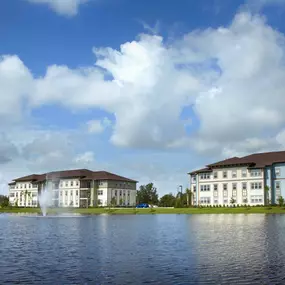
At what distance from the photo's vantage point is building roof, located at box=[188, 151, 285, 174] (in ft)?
389

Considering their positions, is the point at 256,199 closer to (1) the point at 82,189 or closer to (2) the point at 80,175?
(1) the point at 82,189

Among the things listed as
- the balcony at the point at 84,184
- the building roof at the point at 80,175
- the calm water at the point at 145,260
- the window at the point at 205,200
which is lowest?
the calm water at the point at 145,260

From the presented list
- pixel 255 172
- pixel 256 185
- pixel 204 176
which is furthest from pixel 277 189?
pixel 204 176

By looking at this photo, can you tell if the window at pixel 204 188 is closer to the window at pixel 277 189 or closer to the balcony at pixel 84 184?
the window at pixel 277 189

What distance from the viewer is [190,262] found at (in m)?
25.1

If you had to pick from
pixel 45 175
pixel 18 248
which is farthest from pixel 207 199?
pixel 18 248

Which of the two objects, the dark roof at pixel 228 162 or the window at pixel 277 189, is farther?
the dark roof at pixel 228 162

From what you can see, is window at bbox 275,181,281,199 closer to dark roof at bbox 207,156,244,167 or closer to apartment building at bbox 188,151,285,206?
apartment building at bbox 188,151,285,206

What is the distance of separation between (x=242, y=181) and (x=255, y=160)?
301 inches

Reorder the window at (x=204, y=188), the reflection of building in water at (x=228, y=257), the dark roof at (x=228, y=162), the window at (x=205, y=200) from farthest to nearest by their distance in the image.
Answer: the window at (x=204, y=188), the window at (x=205, y=200), the dark roof at (x=228, y=162), the reflection of building in water at (x=228, y=257)

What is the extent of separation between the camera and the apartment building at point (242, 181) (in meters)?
117

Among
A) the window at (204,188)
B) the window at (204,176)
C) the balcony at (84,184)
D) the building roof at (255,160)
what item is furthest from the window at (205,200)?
the balcony at (84,184)

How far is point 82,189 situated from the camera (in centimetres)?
16738

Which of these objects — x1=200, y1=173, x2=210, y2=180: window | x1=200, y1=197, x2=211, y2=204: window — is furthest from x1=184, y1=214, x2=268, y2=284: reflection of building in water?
x1=200, y1=173, x2=210, y2=180: window
